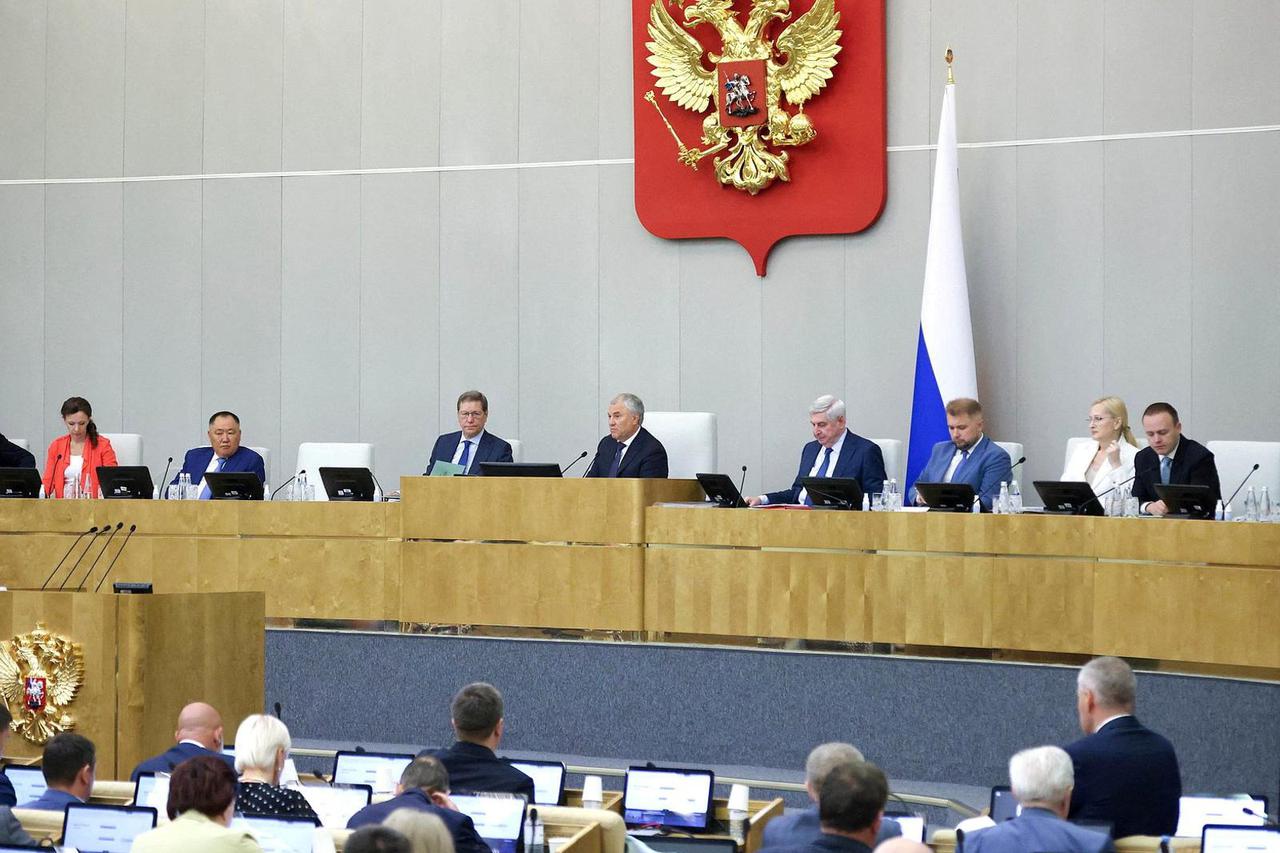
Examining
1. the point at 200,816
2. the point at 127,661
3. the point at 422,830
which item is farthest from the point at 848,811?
the point at 127,661

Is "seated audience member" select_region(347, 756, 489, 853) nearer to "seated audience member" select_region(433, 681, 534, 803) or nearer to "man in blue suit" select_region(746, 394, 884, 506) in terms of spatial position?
"seated audience member" select_region(433, 681, 534, 803)

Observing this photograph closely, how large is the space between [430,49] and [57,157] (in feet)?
9.56

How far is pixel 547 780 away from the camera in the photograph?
4918 millimetres

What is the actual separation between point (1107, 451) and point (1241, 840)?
425cm

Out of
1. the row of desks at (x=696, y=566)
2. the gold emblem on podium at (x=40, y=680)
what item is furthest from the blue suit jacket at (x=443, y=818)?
the row of desks at (x=696, y=566)

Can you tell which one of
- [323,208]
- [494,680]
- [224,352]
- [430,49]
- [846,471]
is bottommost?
[494,680]

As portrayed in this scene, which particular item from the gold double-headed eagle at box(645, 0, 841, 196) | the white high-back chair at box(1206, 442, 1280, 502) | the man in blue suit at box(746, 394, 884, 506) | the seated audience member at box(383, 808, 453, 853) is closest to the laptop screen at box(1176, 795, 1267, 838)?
the seated audience member at box(383, 808, 453, 853)

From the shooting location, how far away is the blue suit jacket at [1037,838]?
3.49 metres

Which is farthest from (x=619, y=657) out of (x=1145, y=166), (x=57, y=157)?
(x=57, y=157)

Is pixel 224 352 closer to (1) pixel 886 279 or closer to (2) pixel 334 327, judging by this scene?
(2) pixel 334 327

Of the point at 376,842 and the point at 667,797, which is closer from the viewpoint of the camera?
the point at 376,842

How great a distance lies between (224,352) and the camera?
11.3m

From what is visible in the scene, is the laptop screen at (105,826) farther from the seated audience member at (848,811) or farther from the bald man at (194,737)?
the seated audience member at (848,811)

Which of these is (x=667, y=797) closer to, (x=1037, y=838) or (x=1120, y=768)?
(x=1120, y=768)
